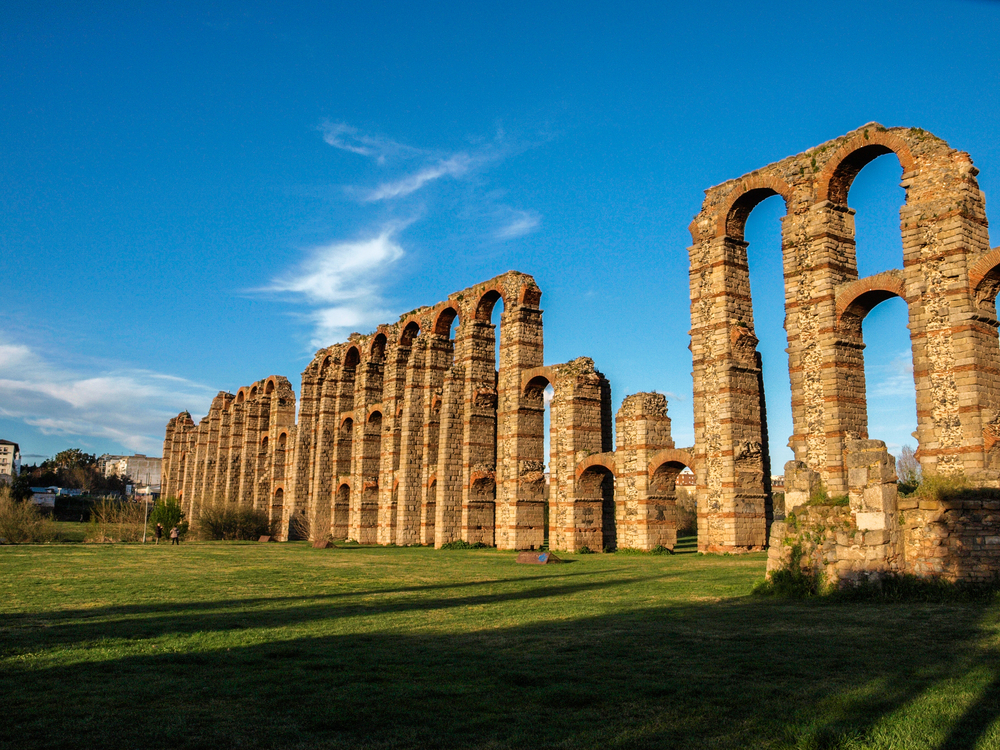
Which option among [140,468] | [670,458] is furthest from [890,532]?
[140,468]

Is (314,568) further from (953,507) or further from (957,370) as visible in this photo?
(957,370)

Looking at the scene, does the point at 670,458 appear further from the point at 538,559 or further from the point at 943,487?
the point at 943,487

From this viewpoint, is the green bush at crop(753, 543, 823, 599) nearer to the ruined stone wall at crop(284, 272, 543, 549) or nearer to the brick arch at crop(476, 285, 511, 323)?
the ruined stone wall at crop(284, 272, 543, 549)

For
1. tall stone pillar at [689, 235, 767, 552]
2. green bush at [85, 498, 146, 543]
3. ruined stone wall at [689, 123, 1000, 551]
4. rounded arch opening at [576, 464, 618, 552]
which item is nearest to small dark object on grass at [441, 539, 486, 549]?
rounded arch opening at [576, 464, 618, 552]

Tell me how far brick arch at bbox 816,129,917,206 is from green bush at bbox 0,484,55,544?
3149cm

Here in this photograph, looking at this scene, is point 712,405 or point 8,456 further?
point 8,456

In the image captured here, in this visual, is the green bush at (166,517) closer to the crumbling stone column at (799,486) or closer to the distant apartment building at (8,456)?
the crumbling stone column at (799,486)

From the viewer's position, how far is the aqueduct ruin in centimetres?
1725

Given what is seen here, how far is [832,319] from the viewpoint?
19828mm

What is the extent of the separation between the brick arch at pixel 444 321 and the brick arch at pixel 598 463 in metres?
11.9

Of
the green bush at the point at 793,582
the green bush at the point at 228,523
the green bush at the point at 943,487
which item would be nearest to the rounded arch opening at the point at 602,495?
the green bush at the point at 793,582

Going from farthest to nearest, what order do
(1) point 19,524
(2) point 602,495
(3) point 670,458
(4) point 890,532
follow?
(1) point 19,524 → (2) point 602,495 → (3) point 670,458 → (4) point 890,532

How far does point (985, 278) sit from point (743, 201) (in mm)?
7711

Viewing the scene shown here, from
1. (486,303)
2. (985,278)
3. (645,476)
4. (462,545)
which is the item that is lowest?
(462,545)
